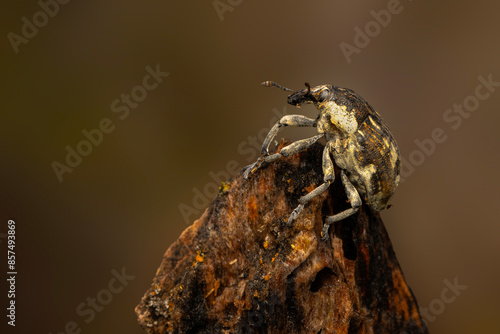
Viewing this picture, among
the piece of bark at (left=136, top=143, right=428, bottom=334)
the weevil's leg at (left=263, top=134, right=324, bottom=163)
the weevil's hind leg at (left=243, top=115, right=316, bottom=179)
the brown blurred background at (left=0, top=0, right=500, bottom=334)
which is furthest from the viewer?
the brown blurred background at (left=0, top=0, right=500, bottom=334)

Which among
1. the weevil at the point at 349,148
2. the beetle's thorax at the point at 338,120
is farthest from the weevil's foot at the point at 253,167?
the beetle's thorax at the point at 338,120

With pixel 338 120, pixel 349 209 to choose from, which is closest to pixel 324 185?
pixel 349 209

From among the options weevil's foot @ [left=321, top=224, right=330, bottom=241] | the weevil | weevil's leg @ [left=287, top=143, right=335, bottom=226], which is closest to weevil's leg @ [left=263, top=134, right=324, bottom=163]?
the weevil

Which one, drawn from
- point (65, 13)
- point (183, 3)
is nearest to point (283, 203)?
point (183, 3)

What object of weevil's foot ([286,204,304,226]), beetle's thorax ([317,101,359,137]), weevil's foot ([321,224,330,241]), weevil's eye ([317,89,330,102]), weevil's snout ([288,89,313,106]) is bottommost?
weevil's foot ([321,224,330,241])

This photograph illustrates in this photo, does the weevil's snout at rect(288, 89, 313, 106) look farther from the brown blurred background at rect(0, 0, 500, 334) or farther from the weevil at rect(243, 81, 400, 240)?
the brown blurred background at rect(0, 0, 500, 334)

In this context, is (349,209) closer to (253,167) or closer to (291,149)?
(291,149)
